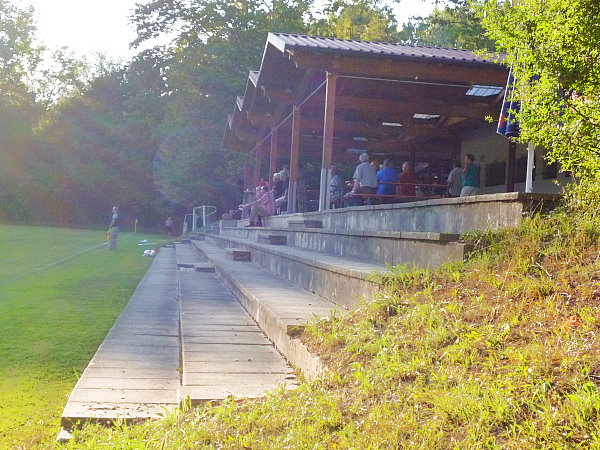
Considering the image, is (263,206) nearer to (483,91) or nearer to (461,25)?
(483,91)

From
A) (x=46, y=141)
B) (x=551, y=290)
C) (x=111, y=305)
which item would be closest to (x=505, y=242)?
(x=551, y=290)

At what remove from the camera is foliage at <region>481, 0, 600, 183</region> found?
343 cm

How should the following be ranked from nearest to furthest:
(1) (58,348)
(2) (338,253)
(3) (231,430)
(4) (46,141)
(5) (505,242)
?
(3) (231,430), (5) (505,242), (1) (58,348), (2) (338,253), (4) (46,141)

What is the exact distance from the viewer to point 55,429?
326 cm

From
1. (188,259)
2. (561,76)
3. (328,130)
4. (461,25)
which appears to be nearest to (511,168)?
(328,130)

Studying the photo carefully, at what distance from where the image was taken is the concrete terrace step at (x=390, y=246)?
13.8ft

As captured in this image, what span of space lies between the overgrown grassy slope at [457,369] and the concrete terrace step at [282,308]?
0.15m

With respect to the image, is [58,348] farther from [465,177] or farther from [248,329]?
[465,177]

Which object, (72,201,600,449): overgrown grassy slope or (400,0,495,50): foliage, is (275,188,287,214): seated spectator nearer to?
(400,0,495,50): foliage

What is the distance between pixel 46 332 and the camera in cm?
597

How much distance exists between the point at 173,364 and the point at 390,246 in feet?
6.71

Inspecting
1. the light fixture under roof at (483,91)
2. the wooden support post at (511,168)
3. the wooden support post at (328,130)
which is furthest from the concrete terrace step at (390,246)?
the light fixture under roof at (483,91)

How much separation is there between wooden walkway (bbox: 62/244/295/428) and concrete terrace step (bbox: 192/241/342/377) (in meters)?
0.10

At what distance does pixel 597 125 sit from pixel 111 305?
6.18m
